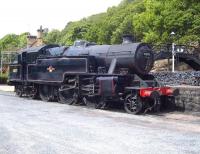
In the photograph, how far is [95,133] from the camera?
1095cm

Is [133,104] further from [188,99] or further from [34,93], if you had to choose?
[34,93]

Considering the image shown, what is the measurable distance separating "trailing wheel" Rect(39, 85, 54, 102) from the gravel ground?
4.79m

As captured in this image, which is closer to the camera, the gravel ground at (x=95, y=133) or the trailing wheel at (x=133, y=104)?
the gravel ground at (x=95, y=133)

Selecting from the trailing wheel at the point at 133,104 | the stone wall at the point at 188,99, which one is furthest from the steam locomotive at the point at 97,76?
the stone wall at the point at 188,99

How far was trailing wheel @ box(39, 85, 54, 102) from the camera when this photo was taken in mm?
20763

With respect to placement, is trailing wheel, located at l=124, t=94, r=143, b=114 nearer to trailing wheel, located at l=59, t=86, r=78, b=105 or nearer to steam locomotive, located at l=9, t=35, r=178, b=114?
steam locomotive, located at l=9, t=35, r=178, b=114

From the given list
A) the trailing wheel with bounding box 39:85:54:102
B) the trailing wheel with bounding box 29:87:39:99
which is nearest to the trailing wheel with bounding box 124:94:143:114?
the trailing wheel with bounding box 39:85:54:102

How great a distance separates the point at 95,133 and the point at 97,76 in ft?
22.2

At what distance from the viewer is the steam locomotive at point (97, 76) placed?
16.2 m

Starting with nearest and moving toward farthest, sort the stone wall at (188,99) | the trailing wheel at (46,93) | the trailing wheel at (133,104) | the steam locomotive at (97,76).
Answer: the trailing wheel at (133,104)
the stone wall at (188,99)
the steam locomotive at (97,76)
the trailing wheel at (46,93)

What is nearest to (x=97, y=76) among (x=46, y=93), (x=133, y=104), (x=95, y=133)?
(x=133, y=104)

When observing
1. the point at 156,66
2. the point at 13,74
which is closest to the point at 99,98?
the point at 13,74

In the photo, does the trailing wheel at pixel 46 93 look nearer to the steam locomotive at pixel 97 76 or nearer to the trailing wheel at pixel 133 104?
the steam locomotive at pixel 97 76

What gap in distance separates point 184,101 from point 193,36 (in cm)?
2302
